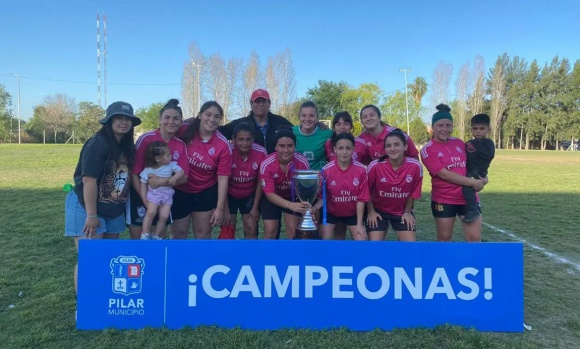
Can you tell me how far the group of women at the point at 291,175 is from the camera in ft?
12.8

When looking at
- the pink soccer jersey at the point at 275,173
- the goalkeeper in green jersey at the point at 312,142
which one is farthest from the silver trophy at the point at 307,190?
the goalkeeper in green jersey at the point at 312,142

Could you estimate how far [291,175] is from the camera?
413cm

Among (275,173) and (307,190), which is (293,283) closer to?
(307,190)

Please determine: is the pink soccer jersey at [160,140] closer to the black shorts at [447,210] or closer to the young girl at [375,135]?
the young girl at [375,135]

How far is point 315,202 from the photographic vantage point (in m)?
4.20

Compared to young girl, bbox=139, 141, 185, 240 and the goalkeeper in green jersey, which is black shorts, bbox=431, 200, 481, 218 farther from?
young girl, bbox=139, 141, 185, 240

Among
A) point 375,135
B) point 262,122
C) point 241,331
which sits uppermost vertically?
point 262,122

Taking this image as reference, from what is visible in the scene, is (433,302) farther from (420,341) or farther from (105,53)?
(105,53)

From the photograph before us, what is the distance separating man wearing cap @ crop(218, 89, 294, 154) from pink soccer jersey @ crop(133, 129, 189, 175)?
29.6 inches

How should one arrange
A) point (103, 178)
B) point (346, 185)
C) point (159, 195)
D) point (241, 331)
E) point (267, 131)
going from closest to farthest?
point (241, 331), point (103, 178), point (159, 195), point (346, 185), point (267, 131)

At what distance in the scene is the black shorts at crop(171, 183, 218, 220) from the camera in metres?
4.27

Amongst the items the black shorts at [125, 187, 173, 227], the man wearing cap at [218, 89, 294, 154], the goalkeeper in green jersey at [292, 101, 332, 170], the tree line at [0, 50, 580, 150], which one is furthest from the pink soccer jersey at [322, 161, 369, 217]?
the tree line at [0, 50, 580, 150]

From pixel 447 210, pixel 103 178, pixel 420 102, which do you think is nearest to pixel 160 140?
pixel 103 178

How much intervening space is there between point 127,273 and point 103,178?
848 millimetres
